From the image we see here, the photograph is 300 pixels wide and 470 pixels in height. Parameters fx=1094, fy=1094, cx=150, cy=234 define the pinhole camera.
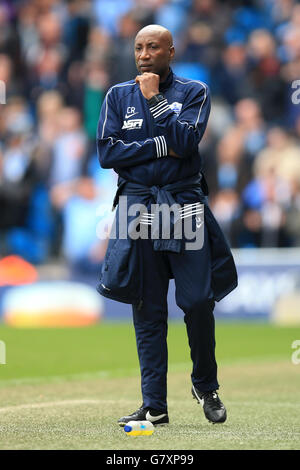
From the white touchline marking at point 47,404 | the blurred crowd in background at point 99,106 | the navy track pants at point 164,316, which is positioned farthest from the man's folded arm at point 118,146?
the blurred crowd in background at point 99,106

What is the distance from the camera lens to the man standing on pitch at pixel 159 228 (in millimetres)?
6633

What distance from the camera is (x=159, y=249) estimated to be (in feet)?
21.8

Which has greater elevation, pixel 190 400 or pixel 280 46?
pixel 280 46

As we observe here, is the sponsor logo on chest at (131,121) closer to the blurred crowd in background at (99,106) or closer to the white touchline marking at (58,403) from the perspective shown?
the white touchline marking at (58,403)

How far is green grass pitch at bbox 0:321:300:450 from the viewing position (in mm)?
6047

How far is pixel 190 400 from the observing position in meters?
8.31

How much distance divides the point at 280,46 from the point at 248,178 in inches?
120

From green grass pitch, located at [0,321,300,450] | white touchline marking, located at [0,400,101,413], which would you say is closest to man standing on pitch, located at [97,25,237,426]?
green grass pitch, located at [0,321,300,450]

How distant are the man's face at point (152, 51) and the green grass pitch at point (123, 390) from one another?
2.20m

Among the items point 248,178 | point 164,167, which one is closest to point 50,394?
point 164,167

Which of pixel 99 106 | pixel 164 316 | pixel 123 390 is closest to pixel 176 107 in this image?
pixel 164 316

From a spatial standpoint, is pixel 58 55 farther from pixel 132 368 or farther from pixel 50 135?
pixel 132 368

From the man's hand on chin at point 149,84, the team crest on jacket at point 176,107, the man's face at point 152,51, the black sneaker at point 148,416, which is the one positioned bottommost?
the black sneaker at point 148,416

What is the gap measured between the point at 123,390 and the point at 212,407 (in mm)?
2169
